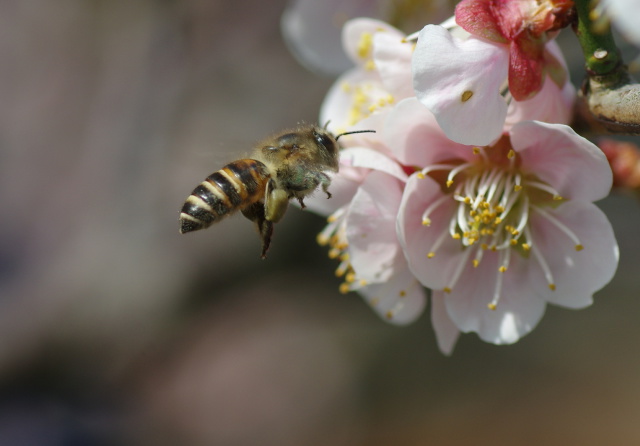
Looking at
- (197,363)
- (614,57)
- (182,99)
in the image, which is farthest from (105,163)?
(614,57)

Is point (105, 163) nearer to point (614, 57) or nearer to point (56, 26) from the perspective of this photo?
point (56, 26)

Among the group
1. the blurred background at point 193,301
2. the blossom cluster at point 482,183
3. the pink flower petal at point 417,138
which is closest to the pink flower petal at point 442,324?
the blossom cluster at point 482,183

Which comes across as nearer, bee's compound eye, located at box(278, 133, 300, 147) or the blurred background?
bee's compound eye, located at box(278, 133, 300, 147)

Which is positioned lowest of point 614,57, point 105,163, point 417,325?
point 417,325

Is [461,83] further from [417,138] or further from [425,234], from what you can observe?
[425,234]

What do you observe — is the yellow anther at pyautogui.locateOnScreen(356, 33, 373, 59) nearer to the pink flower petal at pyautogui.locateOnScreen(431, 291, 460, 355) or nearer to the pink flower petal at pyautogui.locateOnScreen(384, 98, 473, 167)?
the pink flower petal at pyautogui.locateOnScreen(384, 98, 473, 167)

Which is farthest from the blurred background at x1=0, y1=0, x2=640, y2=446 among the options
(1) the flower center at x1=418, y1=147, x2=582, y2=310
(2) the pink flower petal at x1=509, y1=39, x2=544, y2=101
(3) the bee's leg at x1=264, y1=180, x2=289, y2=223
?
(3) the bee's leg at x1=264, y1=180, x2=289, y2=223

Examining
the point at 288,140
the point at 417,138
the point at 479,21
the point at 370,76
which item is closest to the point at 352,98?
the point at 370,76
